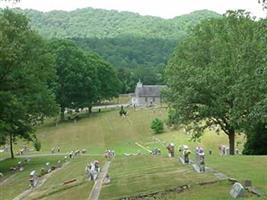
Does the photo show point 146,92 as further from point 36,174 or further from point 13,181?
point 36,174

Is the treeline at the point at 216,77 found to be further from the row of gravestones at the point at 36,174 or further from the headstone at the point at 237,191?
the headstone at the point at 237,191

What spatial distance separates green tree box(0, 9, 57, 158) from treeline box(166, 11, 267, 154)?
1227cm

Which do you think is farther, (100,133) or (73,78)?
(73,78)

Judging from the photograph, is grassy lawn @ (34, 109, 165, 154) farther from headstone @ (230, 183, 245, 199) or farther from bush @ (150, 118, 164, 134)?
headstone @ (230, 183, 245, 199)

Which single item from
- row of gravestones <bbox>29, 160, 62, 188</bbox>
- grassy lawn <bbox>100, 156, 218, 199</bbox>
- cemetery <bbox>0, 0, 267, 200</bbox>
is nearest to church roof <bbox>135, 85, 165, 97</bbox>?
cemetery <bbox>0, 0, 267, 200</bbox>

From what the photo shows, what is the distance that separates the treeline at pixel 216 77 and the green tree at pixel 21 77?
1227 centimetres

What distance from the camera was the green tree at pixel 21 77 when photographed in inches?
1820

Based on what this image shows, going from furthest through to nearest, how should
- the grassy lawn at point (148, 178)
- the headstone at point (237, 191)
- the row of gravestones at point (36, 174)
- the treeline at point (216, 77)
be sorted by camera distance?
the treeline at point (216, 77) < the row of gravestones at point (36, 174) < the grassy lawn at point (148, 178) < the headstone at point (237, 191)

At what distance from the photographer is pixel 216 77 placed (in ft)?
149

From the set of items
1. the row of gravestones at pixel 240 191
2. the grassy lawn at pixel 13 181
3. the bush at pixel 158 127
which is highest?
the row of gravestones at pixel 240 191

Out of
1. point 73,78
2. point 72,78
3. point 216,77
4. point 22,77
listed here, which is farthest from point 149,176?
point 73,78

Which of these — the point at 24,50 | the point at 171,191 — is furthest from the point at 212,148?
the point at 171,191

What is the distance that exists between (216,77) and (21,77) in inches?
684

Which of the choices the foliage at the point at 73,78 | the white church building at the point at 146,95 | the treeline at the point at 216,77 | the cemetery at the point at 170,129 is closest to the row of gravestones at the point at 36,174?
the cemetery at the point at 170,129
